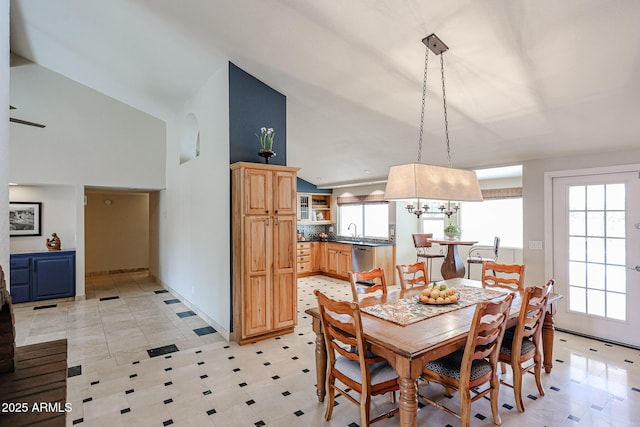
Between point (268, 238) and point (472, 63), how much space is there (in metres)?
2.75

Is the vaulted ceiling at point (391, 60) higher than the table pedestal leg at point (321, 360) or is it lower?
higher

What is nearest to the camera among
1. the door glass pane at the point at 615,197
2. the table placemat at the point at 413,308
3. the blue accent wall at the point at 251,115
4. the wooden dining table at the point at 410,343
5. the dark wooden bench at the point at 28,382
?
the dark wooden bench at the point at 28,382

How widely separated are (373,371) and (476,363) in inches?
29.4

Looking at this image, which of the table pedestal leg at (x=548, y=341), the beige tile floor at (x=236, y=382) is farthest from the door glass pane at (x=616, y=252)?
the table pedestal leg at (x=548, y=341)

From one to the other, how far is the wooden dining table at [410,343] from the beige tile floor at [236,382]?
1.58 feet

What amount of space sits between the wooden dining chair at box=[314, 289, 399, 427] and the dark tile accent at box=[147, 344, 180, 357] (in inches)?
84.3

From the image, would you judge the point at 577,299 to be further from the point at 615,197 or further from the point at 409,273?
the point at 409,273

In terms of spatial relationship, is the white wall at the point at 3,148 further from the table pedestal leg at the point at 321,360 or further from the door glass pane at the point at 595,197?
the door glass pane at the point at 595,197

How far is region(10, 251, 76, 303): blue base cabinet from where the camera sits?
5.44m

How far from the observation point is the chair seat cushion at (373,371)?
220cm

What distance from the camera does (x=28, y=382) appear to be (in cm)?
126

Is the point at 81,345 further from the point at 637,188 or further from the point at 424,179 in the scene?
the point at 637,188

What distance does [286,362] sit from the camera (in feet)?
11.3

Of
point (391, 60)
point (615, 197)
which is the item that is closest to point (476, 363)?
point (391, 60)
